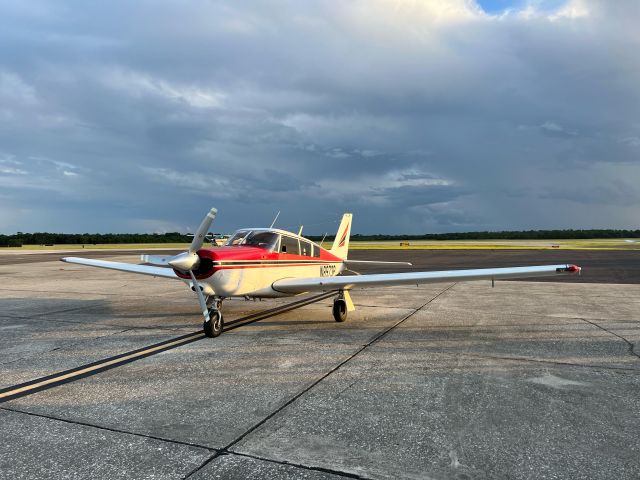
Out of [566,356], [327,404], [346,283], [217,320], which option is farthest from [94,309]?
[566,356]

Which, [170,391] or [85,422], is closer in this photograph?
[85,422]

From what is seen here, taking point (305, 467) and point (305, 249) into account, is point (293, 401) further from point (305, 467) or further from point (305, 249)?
point (305, 249)

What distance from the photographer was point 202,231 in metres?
7.65

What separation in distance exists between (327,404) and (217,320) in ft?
13.1

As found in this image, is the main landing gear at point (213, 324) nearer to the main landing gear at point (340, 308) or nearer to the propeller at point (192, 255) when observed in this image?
the propeller at point (192, 255)

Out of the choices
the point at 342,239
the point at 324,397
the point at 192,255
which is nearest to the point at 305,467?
the point at 324,397

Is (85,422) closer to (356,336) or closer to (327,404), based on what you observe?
(327,404)

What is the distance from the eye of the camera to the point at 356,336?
321 inches

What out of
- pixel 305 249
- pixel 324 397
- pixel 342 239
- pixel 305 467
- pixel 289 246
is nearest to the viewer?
pixel 305 467

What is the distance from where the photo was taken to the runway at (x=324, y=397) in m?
3.45

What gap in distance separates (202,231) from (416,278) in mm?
4293

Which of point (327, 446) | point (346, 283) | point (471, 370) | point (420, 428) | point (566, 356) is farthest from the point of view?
point (346, 283)

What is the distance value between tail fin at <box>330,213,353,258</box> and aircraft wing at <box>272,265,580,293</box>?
4435 mm

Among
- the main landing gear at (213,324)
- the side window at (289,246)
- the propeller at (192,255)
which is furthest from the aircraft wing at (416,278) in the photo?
the propeller at (192,255)
